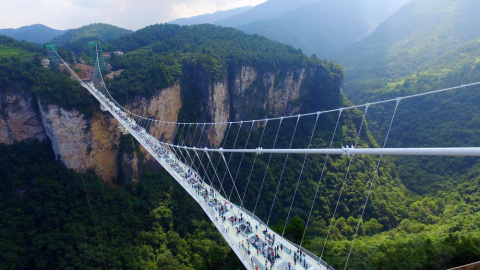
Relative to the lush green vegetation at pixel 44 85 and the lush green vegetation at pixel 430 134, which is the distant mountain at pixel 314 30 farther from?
the lush green vegetation at pixel 44 85

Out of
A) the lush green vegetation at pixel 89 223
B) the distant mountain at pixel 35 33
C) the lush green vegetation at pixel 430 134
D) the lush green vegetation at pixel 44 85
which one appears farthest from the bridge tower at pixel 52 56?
the distant mountain at pixel 35 33

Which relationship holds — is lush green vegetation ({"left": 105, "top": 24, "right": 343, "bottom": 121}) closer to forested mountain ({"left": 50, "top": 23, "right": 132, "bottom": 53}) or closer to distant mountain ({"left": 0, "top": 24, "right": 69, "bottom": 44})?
forested mountain ({"left": 50, "top": 23, "right": 132, "bottom": 53})

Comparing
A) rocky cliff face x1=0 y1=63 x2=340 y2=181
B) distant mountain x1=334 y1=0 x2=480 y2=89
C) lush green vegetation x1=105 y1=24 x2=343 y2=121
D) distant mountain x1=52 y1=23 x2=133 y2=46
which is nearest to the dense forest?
lush green vegetation x1=105 y1=24 x2=343 y2=121

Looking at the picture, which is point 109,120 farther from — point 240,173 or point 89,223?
point 240,173

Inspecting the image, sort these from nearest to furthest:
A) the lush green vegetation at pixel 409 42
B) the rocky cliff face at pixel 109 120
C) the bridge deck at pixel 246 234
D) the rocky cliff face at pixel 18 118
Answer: the bridge deck at pixel 246 234 < the rocky cliff face at pixel 18 118 < the rocky cliff face at pixel 109 120 < the lush green vegetation at pixel 409 42

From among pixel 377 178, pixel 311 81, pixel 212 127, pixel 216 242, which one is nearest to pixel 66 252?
pixel 216 242

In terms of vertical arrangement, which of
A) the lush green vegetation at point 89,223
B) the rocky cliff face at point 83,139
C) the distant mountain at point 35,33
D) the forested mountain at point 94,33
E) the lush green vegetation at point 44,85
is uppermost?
the distant mountain at point 35,33
